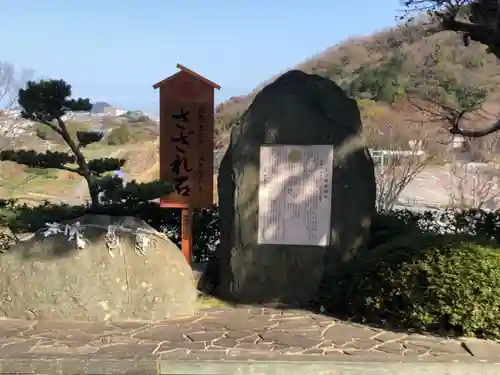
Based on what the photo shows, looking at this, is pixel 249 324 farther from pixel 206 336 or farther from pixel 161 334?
pixel 161 334

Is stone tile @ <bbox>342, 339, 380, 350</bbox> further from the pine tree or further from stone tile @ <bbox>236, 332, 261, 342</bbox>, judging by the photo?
the pine tree

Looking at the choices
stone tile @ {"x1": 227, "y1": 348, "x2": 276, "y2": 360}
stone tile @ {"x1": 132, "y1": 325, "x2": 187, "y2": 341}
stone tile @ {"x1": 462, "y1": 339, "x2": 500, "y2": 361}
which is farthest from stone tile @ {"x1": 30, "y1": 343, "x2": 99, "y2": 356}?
stone tile @ {"x1": 462, "y1": 339, "x2": 500, "y2": 361}

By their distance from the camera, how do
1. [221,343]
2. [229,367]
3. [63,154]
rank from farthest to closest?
1. [63,154]
2. [221,343]
3. [229,367]

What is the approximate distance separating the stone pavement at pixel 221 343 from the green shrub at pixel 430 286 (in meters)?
0.17

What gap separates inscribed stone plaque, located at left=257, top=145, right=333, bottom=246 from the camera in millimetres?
6016

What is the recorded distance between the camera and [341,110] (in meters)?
6.09

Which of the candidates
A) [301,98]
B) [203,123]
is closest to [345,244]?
[301,98]

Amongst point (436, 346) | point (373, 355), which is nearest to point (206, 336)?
point (373, 355)

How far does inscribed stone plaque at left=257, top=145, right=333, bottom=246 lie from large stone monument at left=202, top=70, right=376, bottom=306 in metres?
0.01

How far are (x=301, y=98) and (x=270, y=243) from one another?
167cm

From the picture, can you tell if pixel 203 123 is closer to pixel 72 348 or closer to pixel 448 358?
pixel 72 348

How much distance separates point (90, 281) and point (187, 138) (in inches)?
80.4

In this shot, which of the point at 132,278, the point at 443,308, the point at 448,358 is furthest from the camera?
the point at 132,278

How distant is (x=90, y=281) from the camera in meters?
5.30
